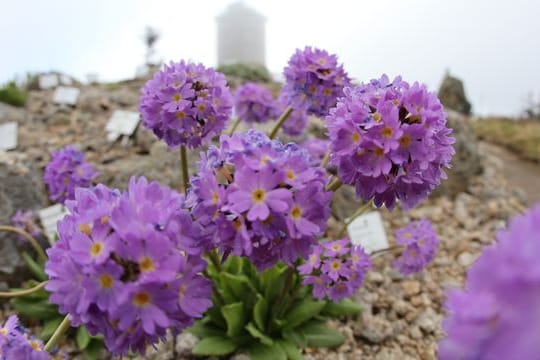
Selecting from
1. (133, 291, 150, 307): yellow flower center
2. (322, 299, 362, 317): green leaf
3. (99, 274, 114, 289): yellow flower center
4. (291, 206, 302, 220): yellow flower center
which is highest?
(291, 206, 302, 220): yellow flower center

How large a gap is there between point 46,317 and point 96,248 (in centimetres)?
189

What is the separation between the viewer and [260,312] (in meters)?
2.24

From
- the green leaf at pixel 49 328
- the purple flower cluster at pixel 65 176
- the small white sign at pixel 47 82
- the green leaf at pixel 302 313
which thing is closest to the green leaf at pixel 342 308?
the green leaf at pixel 302 313

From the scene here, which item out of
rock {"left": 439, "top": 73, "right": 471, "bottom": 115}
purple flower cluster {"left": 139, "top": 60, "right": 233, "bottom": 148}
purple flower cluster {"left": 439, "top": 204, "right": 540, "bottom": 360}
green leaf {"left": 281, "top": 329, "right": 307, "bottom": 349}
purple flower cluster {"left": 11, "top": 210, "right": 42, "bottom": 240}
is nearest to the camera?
purple flower cluster {"left": 439, "top": 204, "right": 540, "bottom": 360}

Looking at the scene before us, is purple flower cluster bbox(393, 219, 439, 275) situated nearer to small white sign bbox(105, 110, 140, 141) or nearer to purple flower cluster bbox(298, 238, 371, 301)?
purple flower cluster bbox(298, 238, 371, 301)

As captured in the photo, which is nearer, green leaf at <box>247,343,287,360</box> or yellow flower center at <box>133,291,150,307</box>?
yellow flower center at <box>133,291,150,307</box>

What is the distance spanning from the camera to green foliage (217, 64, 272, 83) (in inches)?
402

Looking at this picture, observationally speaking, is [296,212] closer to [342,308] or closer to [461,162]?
[342,308]

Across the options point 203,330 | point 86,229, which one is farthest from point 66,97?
point 86,229

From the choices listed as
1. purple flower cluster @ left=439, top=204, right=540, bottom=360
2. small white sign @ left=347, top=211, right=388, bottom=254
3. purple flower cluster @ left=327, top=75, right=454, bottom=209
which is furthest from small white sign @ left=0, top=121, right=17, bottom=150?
purple flower cluster @ left=439, top=204, right=540, bottom=360

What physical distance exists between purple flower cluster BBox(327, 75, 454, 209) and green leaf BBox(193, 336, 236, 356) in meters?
1.16

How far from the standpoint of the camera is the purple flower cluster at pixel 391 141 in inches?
53.7

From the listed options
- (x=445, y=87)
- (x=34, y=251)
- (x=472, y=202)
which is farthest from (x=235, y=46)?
(x=34, y=251)

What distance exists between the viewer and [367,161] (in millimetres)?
1400
